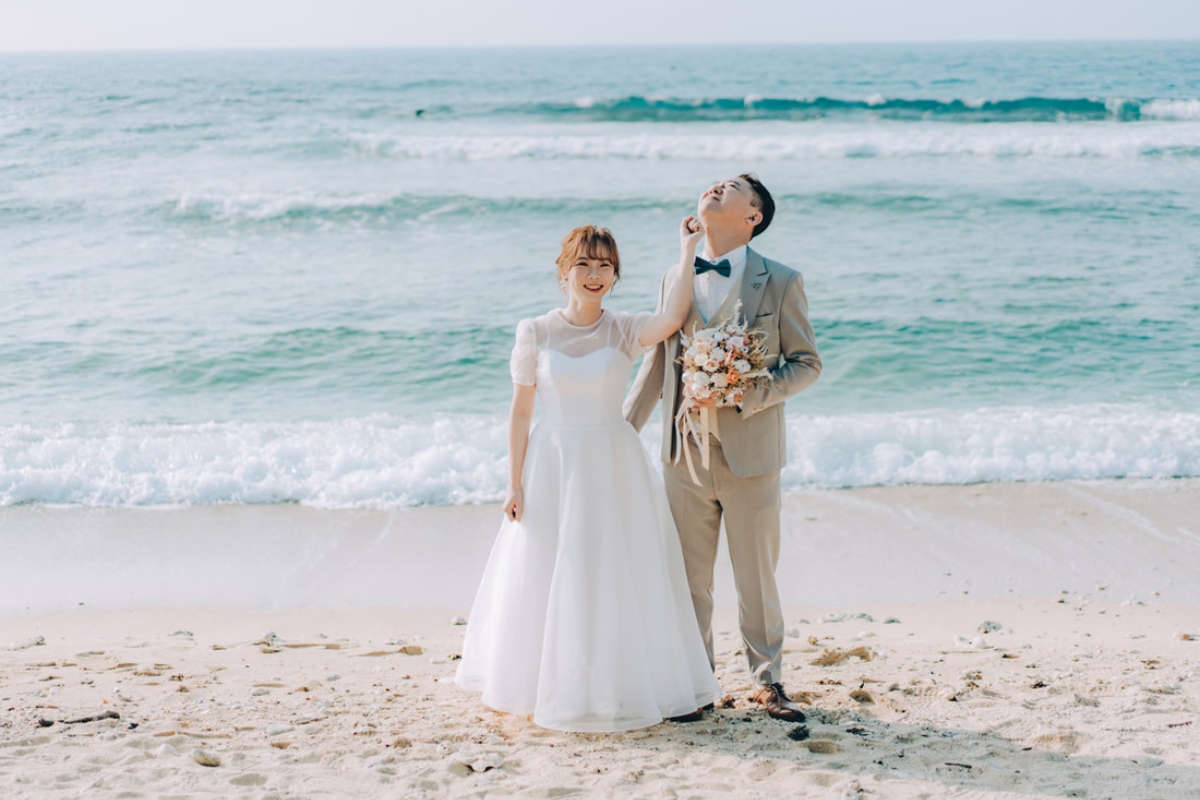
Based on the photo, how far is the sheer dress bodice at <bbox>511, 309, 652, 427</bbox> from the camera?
390 cm

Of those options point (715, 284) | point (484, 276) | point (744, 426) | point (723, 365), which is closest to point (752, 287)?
point (715, 284)

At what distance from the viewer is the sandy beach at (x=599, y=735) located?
11.7 ft

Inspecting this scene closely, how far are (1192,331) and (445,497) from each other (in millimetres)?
9321

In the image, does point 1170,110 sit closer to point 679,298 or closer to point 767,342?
point 767,342

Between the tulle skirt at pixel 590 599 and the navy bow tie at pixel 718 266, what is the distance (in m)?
0.69

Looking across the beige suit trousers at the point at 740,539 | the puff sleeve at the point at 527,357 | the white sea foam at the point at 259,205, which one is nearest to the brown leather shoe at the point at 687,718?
the beige suit trousers at the point at 740,539

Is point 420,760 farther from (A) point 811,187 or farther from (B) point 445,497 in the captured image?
(A) point 811,187

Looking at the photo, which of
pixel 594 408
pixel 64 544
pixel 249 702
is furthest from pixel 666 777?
pixel 64 544

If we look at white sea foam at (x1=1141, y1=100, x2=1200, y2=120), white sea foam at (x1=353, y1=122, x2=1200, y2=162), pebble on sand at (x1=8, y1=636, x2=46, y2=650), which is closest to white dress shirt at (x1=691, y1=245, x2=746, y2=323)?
pebble on sand at (x1=8, y1=636, x2=46, y2=650)

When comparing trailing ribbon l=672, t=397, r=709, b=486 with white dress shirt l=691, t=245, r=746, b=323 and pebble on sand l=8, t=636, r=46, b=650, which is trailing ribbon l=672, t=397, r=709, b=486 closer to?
white dress shirt l=691, t=245, r=746, b=323

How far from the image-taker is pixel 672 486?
4129 mm

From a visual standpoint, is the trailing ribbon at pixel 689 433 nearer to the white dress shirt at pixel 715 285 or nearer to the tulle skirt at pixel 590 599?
the white dress shirt at pixel 715 285

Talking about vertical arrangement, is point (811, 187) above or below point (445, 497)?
above

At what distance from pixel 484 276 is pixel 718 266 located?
10.8 meters
